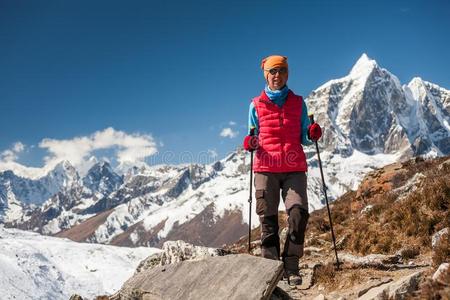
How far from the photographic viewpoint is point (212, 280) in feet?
24.4

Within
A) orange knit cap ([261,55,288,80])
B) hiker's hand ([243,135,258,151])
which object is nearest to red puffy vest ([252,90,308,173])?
hiker's hand ([243,135,258,151])

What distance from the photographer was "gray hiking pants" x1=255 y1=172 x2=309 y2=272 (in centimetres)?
898

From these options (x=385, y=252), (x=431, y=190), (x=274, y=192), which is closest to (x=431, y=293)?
(x=274, y=192)

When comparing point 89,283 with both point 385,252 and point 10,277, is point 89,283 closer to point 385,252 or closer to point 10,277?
point 10,277

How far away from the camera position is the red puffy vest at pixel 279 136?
9.28 m

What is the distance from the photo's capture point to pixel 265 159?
30.8 feet

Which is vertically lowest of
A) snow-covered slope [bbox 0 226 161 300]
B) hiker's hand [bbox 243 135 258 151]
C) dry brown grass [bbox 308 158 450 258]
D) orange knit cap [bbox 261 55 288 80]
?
snow-covered slope [bbox 0 226 161 300]

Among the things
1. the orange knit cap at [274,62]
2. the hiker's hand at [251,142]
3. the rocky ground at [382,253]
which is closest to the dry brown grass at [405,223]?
the rocky ground at [382,253]

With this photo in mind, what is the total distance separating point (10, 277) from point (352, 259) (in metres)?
178

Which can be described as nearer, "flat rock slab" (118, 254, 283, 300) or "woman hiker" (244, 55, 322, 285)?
"flat rock slab" (118, 254, 283, 300)

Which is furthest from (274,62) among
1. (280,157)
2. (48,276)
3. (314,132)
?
(48,276)

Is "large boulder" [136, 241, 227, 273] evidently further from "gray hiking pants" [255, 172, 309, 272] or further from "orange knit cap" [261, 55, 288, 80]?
"orange knit cap" [261, 55, 288, 80]

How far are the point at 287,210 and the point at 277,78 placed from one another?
2840mm

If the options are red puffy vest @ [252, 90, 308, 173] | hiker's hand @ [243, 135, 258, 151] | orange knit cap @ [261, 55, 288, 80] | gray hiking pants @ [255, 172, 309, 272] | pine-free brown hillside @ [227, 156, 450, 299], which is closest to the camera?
pine-free brown hillside @ [227, 156, 450, 299]
